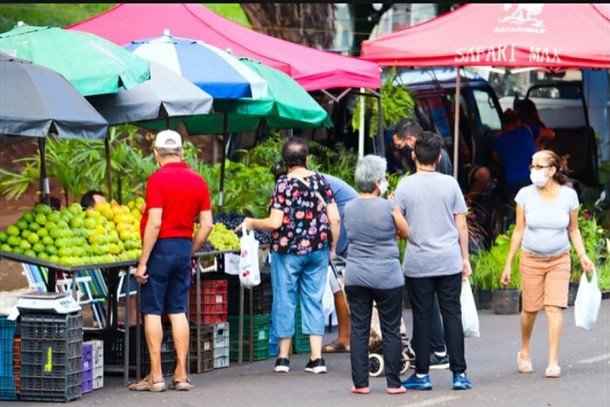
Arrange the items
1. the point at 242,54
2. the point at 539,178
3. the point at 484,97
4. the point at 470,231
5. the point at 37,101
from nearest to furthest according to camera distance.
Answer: the point at 37,101 < the point at 539,178 < the point at 242,54 < the point at 470,231 < the point at 484,97

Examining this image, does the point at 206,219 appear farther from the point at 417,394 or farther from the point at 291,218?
the point at 417,394

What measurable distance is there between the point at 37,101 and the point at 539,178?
389cm

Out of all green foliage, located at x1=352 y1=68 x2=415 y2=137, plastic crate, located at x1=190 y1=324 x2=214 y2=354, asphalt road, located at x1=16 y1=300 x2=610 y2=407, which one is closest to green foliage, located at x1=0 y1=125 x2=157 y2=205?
green foliage, located at x1=352 y1=68 x2=415 y2=137

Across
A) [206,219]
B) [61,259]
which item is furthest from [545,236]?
[61,259]

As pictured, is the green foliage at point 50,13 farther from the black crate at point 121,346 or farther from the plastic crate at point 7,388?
the plastic crate at point 7,388

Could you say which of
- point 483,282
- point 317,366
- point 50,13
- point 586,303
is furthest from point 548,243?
point 50,13

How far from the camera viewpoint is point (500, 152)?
19.3 meters

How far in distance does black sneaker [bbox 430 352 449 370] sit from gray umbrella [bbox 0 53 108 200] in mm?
3210

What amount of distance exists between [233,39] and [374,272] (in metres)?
5.75

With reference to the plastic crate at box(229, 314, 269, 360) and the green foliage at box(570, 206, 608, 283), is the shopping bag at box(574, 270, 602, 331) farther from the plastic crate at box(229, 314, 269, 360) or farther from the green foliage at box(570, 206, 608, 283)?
the green foliage at box(570, 206, 608, 283)

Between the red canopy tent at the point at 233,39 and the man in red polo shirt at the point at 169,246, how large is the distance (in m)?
4.61

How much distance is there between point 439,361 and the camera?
38.6 feet

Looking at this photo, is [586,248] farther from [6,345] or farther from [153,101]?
[6,345]

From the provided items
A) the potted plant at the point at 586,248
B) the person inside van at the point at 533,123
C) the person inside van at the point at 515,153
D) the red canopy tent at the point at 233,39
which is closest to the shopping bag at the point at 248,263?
the red canopy tent at the point at 233,39
